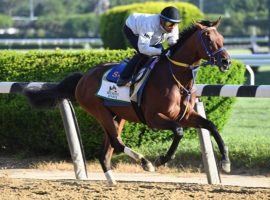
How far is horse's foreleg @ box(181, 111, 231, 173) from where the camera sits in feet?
24.2

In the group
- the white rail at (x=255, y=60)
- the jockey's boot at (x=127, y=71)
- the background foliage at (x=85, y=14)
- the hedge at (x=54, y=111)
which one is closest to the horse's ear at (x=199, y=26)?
the jockey's boot at (x=127, y=71)

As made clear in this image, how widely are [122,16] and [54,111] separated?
42.0ft

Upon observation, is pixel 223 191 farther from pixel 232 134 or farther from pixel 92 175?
pixel 232 134

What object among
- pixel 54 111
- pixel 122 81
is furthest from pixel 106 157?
pixel 54 111

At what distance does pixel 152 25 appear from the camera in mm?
7859

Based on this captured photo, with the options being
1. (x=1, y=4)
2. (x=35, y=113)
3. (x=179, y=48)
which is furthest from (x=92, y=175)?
(x=1, y=4)

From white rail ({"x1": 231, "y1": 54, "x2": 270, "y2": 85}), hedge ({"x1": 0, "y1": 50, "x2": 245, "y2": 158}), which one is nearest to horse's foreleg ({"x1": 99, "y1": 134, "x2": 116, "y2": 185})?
hedge ({"x1": 0, "y1": 50, "x2": 245, "y2": 158})

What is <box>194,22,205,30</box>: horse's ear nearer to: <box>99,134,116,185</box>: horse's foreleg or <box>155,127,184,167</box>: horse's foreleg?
<box>155,127,184,167</box>: horse's foreleg

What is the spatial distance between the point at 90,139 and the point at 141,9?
1284 centimetres

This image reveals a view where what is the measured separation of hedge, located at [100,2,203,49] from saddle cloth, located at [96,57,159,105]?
42.7 ft

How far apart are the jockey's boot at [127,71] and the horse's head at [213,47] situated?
71 cm

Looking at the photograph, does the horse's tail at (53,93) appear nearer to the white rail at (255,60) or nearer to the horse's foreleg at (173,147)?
the horse's foreleg at (173,147)

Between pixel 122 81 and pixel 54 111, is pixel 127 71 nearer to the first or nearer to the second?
pixel 122 81

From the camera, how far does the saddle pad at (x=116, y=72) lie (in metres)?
8.16
